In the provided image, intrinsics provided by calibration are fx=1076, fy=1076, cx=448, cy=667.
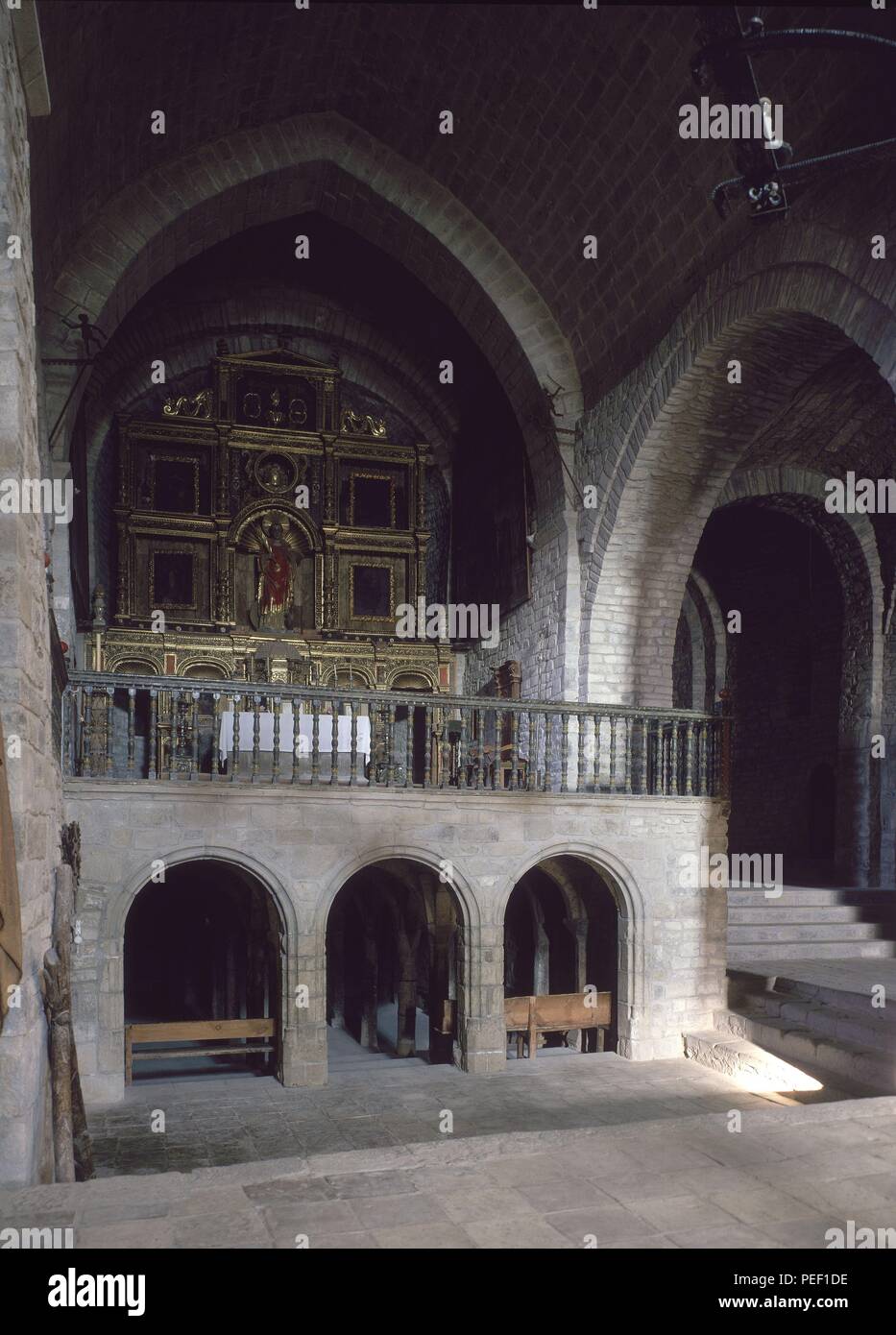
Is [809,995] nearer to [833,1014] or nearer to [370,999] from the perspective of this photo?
[833,1014]

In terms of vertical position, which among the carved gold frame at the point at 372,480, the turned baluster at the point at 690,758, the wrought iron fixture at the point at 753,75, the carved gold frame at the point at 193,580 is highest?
the wrought iron fixture at the point at 753,75

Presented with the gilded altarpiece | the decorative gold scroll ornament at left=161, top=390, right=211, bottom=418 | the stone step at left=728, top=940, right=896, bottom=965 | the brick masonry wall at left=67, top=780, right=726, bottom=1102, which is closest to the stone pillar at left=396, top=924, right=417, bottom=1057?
the brick masonry wall at left=67, top=780, right=726, bottom=1102

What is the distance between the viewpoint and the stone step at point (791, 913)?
35.3ft

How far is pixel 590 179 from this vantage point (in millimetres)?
10367

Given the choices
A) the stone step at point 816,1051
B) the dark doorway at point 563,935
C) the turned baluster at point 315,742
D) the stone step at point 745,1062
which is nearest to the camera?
the stone step at point 816,1051

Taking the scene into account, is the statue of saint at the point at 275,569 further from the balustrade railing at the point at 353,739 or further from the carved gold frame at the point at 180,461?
the balustrade railing at the point at 353,739

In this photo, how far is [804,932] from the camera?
10.8m

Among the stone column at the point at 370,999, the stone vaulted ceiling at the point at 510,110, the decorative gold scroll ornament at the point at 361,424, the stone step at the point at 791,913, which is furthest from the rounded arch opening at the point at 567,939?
the decorative gold scroll ornament at the point at 361,424

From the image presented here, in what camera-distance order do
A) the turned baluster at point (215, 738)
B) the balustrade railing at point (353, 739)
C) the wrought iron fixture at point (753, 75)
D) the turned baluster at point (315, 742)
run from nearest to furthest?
the wrought iron fixture at point (753, 75) < the balustrade railing at point (353, 739) < the turned baluster at point (215, 738) < the turned baluster at point (315, 742)

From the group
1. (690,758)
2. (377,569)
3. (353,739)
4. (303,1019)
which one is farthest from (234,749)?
(377,569)

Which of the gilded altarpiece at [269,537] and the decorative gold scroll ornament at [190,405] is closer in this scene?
the gilded altarpiece at [269,537]

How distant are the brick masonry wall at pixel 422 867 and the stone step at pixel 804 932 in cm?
154

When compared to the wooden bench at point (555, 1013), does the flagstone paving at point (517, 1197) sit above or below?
above

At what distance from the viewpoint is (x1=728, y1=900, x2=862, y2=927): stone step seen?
1076 centimetres
